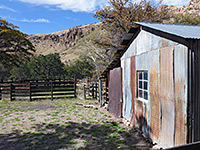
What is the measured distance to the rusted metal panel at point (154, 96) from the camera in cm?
484

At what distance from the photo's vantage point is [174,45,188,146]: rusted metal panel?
371 centimetres

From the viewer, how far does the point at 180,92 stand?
3900 millimetres

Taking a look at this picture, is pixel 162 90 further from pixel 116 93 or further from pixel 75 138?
pixel 116 93

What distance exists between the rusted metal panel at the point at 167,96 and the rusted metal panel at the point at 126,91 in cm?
252

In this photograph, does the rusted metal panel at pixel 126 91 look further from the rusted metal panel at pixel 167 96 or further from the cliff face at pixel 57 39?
the cliff face at pixel 57 39

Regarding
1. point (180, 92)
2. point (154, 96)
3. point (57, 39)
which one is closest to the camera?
point (180, 92)

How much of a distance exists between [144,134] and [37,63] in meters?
30.5

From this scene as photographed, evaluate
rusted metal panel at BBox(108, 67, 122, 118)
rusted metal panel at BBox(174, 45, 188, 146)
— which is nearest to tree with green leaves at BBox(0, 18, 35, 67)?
rusted metal panel at BBox(108, 67, 122, 118)

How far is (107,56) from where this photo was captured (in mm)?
26344

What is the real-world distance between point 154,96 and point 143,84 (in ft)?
3.40

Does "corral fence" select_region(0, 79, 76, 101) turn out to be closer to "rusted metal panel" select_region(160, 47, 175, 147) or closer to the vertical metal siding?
the vertical metal siding

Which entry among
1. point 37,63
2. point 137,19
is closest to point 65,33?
point 37,63

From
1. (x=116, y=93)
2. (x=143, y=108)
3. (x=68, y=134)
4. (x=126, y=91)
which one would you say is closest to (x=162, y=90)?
(x=143, y=108)

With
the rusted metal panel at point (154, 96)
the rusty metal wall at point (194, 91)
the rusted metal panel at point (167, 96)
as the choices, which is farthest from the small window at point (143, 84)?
the rusty metal wall at point (194, 91)
